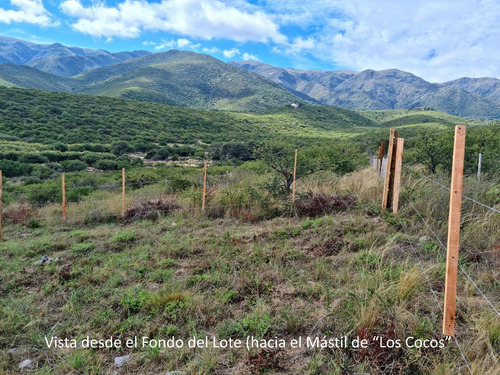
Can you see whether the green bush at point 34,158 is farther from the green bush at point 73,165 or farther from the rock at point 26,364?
the rock at point 26,364

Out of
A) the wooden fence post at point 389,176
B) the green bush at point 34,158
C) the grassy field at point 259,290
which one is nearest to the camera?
the grassy field at point 259,290

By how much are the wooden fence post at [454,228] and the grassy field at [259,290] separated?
336 millimetres

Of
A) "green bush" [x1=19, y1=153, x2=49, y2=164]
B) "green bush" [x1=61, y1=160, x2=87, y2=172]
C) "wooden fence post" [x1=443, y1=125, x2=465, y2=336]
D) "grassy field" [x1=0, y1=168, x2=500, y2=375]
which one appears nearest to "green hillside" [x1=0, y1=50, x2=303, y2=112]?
"green bush" [x1=19, y1=153, x2=49, y2=164]

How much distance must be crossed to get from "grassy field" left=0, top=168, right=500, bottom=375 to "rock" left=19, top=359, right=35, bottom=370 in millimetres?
36

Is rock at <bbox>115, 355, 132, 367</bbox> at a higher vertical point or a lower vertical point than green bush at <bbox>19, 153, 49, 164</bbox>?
lower

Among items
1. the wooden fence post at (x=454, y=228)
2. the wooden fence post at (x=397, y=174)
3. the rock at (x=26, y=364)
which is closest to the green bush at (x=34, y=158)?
the rock at (x=26, y=364)

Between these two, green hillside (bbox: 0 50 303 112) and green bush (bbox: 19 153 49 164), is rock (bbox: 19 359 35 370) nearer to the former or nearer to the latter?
green bush (bbox: 19 153 49 164)

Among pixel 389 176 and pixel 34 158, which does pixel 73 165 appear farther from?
pixel 389 176

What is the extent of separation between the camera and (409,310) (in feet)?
11.6

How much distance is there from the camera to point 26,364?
3.18 m

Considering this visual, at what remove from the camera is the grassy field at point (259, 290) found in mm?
3039

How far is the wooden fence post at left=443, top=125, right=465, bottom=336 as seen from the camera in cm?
271

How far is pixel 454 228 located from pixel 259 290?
2.57m

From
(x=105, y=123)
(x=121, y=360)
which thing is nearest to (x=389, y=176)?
(x=121, y=360)
